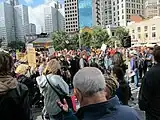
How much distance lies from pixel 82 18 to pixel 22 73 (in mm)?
106578

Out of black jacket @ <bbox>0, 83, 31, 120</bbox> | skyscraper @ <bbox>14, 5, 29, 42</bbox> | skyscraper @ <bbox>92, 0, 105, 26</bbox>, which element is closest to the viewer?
black jacket @ <bbox>0, 83, 31, 120</bbox>

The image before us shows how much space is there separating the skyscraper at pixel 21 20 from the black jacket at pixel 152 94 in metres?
148

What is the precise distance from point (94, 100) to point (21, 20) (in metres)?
169

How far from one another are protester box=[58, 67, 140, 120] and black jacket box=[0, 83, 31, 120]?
3.74 feet

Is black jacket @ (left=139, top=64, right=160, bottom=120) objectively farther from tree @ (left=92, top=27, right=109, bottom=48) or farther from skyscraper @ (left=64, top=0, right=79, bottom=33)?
skyscraper @ (left=64, top=0, right=79, bottom=33)

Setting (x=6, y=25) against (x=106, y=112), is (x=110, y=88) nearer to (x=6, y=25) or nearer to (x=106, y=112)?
(x=106, y=112)

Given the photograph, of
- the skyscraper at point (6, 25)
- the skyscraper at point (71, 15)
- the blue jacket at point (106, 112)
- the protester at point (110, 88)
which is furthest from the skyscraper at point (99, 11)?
the blue jacket at point (106, 112)

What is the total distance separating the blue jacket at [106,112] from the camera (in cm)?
229

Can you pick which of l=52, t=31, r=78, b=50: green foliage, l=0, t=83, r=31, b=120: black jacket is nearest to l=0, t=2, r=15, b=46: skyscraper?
l=52, t=31, r=78, b=50: green foliage

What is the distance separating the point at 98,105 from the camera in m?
2.28

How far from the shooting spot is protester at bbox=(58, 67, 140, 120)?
90.4 inches

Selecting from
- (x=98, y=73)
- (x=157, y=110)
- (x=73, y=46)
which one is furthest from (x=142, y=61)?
(x=73, y=46)

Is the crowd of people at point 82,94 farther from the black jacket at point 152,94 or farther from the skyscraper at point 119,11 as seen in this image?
the skyscraper at point 119,11

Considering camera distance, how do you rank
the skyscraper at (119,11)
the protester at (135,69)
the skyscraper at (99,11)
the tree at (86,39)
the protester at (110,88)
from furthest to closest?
the skyscraper at (99,11), the skyscraper at (119,11), the tree at (86,39), the protester at (135,69), the protester at (110,88)
